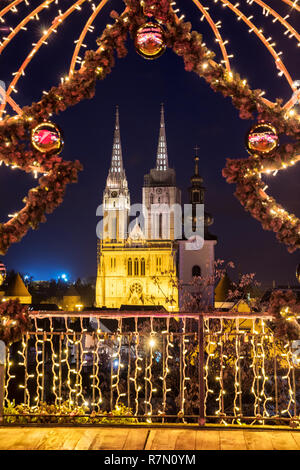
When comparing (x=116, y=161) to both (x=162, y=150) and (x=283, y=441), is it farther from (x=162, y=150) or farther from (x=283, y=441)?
(x=283, y=441)

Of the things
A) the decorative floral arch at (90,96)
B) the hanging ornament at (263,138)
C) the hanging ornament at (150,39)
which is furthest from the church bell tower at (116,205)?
the hanging ornament at (263,138)

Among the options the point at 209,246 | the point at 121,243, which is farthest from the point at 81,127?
the point at 209,246

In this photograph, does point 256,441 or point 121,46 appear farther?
point 121,46

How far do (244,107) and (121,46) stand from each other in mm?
1399

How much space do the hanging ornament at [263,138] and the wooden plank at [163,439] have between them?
9.05 feet

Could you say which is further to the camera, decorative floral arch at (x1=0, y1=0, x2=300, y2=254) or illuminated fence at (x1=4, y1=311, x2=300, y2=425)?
illuminated fence at (x1=4, y1=311, x2=300, y2=425)

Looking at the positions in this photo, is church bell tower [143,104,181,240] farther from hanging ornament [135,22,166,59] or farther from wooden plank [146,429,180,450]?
wooden plank [146,429,180,450]

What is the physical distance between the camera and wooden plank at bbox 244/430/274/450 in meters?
4.32

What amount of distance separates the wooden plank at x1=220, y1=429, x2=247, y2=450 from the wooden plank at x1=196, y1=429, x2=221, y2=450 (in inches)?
1.7

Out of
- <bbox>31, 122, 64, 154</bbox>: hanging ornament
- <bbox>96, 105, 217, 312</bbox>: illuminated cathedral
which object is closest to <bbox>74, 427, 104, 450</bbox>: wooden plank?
<bbox>31, 122, 64, 154</bbox>: hanging ornament

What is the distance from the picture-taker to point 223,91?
5285 mm

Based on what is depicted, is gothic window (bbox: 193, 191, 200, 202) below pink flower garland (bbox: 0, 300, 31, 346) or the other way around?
the other way around

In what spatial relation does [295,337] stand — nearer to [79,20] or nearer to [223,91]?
[223,91]

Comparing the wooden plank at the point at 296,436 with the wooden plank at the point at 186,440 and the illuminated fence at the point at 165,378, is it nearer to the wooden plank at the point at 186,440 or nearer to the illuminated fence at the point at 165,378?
the illuminated fence at the point at 165,378
